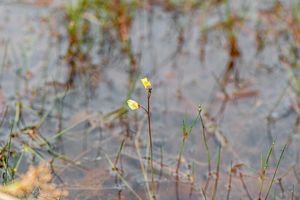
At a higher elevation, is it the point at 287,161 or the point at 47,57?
the point at 47,57

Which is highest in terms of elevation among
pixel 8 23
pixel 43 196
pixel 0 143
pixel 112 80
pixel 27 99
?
pixel 8 23

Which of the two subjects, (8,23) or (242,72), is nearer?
(242,72)

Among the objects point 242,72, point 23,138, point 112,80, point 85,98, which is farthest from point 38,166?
point 242,72

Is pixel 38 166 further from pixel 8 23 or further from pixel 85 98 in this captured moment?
pixel 8 23

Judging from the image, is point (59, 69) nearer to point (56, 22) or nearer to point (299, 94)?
point (56, 22)

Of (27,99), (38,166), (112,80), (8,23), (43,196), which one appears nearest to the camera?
(43,196)

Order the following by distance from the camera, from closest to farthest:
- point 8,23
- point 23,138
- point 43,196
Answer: point 43,196, point 23,138, point 8,23

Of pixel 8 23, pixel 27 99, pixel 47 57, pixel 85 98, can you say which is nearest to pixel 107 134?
pixel 85 98
